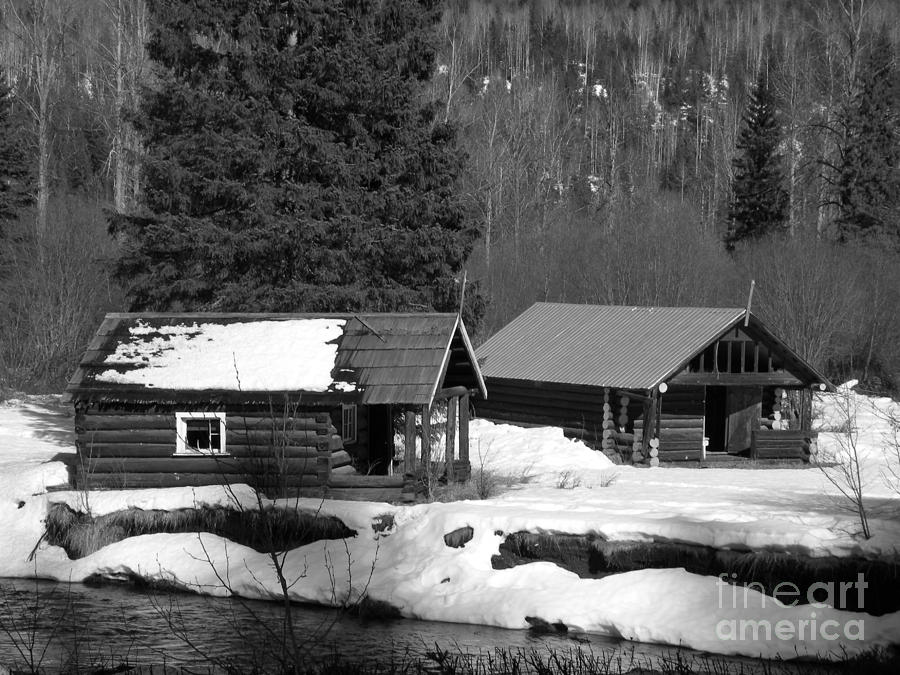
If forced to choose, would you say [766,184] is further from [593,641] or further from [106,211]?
[593,641]

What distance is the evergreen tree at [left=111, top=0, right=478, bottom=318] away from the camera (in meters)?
27.0

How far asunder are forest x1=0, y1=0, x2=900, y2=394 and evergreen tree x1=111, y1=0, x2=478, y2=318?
0.23ft

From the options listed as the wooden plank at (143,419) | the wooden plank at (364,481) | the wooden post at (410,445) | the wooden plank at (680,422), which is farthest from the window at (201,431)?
the wooden plank at (680,422)

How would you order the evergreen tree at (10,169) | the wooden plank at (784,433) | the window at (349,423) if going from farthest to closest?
the evergreen tree at (10,169) → the wooden plank at (784,433) → the window at (349,423)

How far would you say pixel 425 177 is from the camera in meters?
28.4

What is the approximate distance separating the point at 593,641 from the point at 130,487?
384 inches

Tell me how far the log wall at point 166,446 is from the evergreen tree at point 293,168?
6.17m

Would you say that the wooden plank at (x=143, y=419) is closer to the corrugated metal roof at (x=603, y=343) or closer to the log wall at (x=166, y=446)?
the log wall at (x=166, y=446)

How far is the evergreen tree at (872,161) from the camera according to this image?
51.6m

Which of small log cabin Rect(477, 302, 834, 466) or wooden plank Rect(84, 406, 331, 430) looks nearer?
wooden plank Rect(84, 406, 331, 430)

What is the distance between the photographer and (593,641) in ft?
52.1

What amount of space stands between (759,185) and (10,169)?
1376 inches

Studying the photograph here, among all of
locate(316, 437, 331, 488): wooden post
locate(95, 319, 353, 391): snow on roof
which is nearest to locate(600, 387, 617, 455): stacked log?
locate(95, 319, 353, 391): snow on roof

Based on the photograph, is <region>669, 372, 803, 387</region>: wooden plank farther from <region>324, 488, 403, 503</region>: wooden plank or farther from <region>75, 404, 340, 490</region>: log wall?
<region>75, 404, 340, 490</region>: log wall
